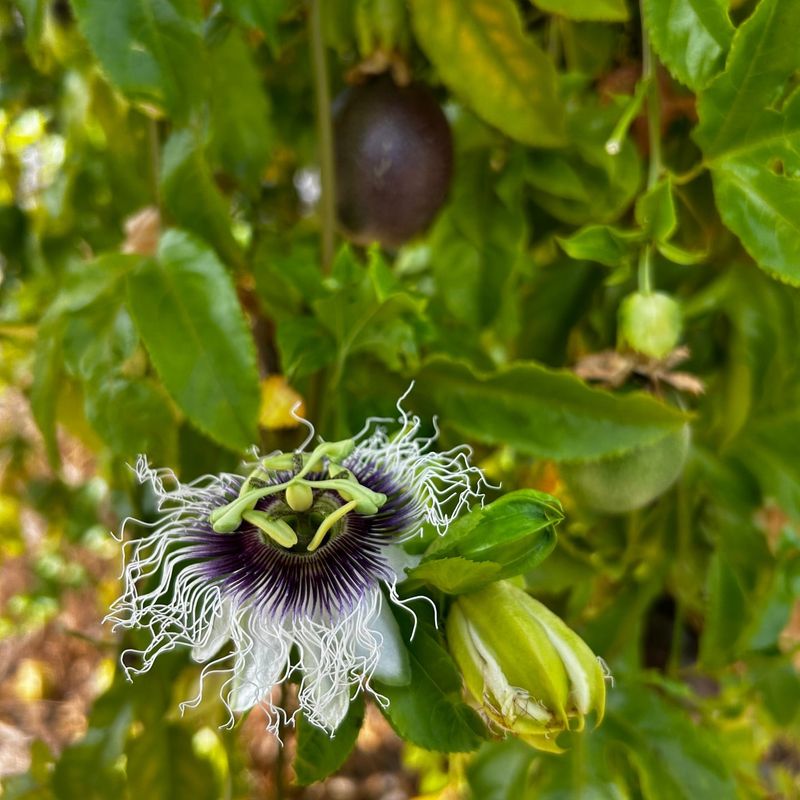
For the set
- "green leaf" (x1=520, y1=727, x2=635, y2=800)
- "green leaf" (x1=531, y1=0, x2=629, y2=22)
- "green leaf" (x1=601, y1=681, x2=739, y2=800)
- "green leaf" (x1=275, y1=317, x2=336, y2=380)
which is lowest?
"green leaf" (x1=520, y1=727, x2=635, y2=800)

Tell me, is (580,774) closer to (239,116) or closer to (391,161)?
(391,161)

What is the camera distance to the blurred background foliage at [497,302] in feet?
1.68

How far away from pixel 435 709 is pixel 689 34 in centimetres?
40

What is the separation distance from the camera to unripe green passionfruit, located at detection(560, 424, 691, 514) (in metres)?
0.56

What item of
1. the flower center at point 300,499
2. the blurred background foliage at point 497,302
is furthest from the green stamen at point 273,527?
the blurred background foliage at point 497,302

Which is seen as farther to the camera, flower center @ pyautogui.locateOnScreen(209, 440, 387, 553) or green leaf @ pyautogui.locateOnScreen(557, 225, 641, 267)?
green leaf @ pyautogui.locateOnScreen(557, 225, 641, 267)

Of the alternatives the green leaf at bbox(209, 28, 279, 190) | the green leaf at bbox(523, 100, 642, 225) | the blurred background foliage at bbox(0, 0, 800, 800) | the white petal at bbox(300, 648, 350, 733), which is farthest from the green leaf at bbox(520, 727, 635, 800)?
the green leaf at bbox(209, 28, 279, 190)

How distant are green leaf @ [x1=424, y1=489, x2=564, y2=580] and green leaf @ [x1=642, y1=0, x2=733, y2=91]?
11.1 inches

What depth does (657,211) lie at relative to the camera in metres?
0.53

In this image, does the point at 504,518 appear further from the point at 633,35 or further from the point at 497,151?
the point at 633,35

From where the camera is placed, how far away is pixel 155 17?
1.67ft

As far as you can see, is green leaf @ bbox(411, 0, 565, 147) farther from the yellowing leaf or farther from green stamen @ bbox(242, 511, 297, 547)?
green stamen @ bbox(242, 511, 297, 547)

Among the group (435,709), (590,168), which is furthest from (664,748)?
(590,168)

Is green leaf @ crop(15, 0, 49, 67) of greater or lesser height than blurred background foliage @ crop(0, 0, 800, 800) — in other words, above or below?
above
